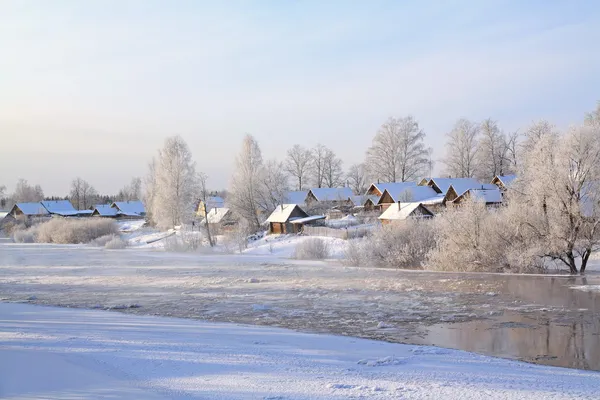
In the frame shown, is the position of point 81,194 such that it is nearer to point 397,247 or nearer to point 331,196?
point 331,196

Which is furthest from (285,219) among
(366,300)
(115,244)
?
(366,300)

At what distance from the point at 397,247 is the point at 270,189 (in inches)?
978

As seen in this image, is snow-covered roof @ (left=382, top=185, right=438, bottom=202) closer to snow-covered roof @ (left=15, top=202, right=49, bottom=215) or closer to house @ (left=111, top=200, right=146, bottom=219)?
house @ (left=111, top=200, right=146, bottom=219)

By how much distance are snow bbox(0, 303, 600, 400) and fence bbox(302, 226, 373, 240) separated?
993 inches

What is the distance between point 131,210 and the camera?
90625 millimetres

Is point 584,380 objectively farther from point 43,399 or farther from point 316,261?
point 316,261

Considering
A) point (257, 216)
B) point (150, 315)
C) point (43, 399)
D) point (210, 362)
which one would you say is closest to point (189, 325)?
point (150, 315)

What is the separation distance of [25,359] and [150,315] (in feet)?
19.6

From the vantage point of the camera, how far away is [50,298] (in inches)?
786

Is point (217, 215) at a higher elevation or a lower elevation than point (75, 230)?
higher

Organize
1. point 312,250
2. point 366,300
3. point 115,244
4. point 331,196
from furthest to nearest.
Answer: point 331,196, point 115,244, point 312,250, point 366,300

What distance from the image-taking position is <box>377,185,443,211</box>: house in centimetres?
5369

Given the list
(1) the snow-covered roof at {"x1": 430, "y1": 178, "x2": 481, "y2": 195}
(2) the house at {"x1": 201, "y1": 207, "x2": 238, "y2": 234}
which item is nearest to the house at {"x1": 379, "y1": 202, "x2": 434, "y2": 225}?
(1) the snow-covered roof at {"x1": 430, "y1": 178, "x2": 481, "y2": 195}

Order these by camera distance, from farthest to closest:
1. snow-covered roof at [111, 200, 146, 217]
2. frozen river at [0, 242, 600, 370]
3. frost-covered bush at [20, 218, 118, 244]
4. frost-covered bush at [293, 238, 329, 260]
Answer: snow-covered roof at [111, 200, 146, 217] < frost-covered bush at [20, 218, 118, 244] < frost-covered bush at [293, 238, 329, 260] < frozen river at [0, 242, 600, 370]
